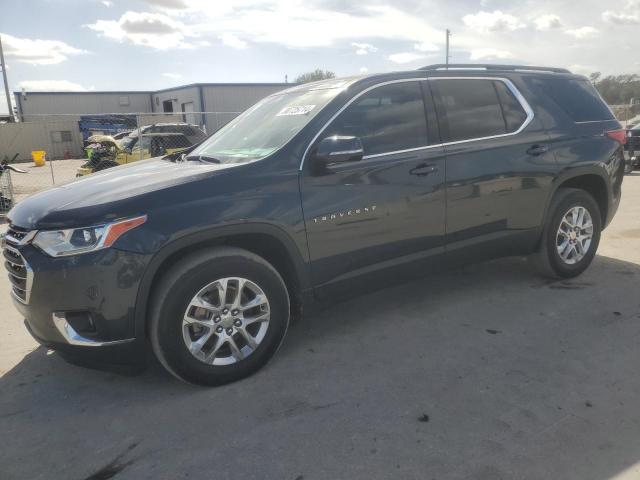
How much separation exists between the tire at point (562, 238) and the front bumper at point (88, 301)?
11.4ft

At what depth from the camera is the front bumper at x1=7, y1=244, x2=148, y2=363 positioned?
→ 2777mm

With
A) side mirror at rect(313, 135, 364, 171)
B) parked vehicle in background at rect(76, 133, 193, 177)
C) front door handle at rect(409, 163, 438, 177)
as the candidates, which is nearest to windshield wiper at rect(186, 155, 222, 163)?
side mirror at rect(313, 135, 364, 171)

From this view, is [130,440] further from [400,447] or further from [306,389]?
[400,447]

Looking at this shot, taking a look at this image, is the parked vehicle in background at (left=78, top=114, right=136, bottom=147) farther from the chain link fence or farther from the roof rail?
the roof rail

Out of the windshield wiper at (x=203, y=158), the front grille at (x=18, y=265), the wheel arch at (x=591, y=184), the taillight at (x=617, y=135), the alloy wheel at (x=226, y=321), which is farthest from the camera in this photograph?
the taillight at (x=617, y=135)

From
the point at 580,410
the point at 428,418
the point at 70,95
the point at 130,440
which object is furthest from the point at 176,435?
the point at 70,95

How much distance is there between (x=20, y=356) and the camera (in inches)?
148

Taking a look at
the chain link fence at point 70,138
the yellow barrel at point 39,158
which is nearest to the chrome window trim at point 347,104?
the chain link fence at point 70,138

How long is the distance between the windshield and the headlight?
0.96 metres

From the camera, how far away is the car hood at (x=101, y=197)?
111 inches

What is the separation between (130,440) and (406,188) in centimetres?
236

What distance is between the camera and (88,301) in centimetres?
281

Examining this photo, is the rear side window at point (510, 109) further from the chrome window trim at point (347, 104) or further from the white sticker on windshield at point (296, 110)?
the white sticker on windshield at point (296, 110)

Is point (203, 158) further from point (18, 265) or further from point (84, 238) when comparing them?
point (18, 265)
